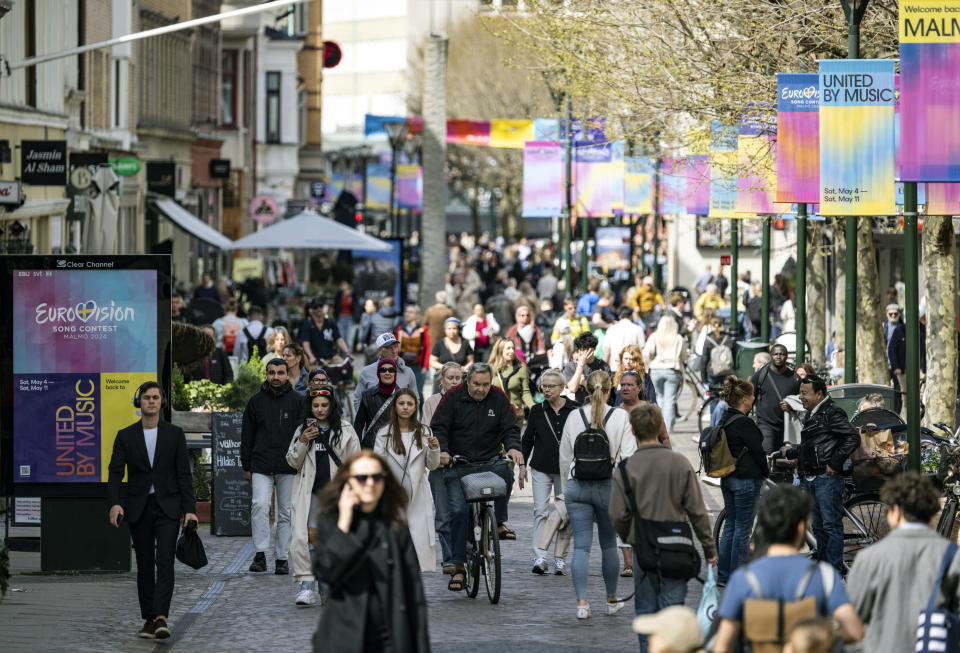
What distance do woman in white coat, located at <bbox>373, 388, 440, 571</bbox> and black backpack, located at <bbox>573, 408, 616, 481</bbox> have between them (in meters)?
1.05

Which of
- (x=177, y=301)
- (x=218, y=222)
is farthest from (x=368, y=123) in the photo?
(x=177, y=301)

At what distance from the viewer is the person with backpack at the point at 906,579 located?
294 inches

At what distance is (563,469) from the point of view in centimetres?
1267

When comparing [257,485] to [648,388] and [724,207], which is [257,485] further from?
[724,207]

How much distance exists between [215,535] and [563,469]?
4.66 metres

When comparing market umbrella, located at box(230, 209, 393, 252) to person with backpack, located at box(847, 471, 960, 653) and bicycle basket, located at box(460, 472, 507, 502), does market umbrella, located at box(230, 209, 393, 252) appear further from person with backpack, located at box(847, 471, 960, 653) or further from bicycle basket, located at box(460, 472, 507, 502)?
person with backpack, located at box(847, 471, 960, 653)

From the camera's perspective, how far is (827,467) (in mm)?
12812

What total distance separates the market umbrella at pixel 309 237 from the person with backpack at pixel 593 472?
71.4ft

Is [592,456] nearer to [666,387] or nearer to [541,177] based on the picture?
[666,387]

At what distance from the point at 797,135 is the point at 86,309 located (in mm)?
6235

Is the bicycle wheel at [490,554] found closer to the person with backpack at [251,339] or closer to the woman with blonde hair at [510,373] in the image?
the woman with blonde hair at [510,373]

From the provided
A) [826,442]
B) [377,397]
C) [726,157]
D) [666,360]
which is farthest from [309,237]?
[826,442]

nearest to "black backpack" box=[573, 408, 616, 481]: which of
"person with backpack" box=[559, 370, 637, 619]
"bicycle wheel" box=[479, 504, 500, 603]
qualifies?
"person with backpack" box=[559, 370, 637, 619]

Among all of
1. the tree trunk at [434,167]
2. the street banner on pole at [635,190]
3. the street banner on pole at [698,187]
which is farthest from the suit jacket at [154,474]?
the tree trunk at [434,167]
